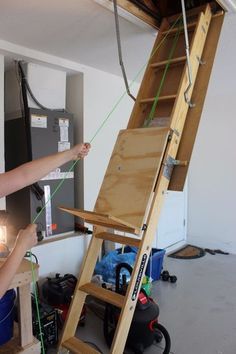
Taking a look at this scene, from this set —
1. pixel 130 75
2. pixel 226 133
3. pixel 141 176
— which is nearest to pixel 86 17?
pixel 141 176

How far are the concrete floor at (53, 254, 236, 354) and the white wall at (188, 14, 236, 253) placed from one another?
2.42 feet

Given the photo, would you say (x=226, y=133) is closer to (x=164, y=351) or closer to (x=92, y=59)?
(x=92, y=59)

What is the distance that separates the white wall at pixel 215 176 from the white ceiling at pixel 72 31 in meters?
2.07

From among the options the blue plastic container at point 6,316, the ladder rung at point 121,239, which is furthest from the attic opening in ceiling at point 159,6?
the blue plastic container at point 6,316

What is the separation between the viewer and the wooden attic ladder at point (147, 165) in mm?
1806

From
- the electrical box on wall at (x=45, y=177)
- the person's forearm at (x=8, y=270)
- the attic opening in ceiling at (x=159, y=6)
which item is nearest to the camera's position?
the person's forearm at (x=8, y=270)

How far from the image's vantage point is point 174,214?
4.95 m

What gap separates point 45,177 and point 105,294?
4.82 ft

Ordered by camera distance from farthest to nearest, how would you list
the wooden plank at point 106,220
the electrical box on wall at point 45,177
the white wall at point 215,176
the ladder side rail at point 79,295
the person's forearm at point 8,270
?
the white wall at point 215,176, the electrical box on wall at point 45,177, the ladder side rail at point 79,295, the wooden plank at point 106,220, the person's forearm at point 8,270

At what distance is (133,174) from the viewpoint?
6.42 feet

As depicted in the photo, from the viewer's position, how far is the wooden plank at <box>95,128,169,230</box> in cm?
185

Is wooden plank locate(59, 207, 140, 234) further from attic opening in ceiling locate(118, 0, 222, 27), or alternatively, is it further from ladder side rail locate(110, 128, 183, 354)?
attic opening in ceiling locate(118, 0, 222, 27)

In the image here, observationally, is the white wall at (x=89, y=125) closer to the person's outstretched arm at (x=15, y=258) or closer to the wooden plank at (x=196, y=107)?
the wooden plank at (x=196, y=107)

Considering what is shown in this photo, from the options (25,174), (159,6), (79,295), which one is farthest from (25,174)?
(159,6)
